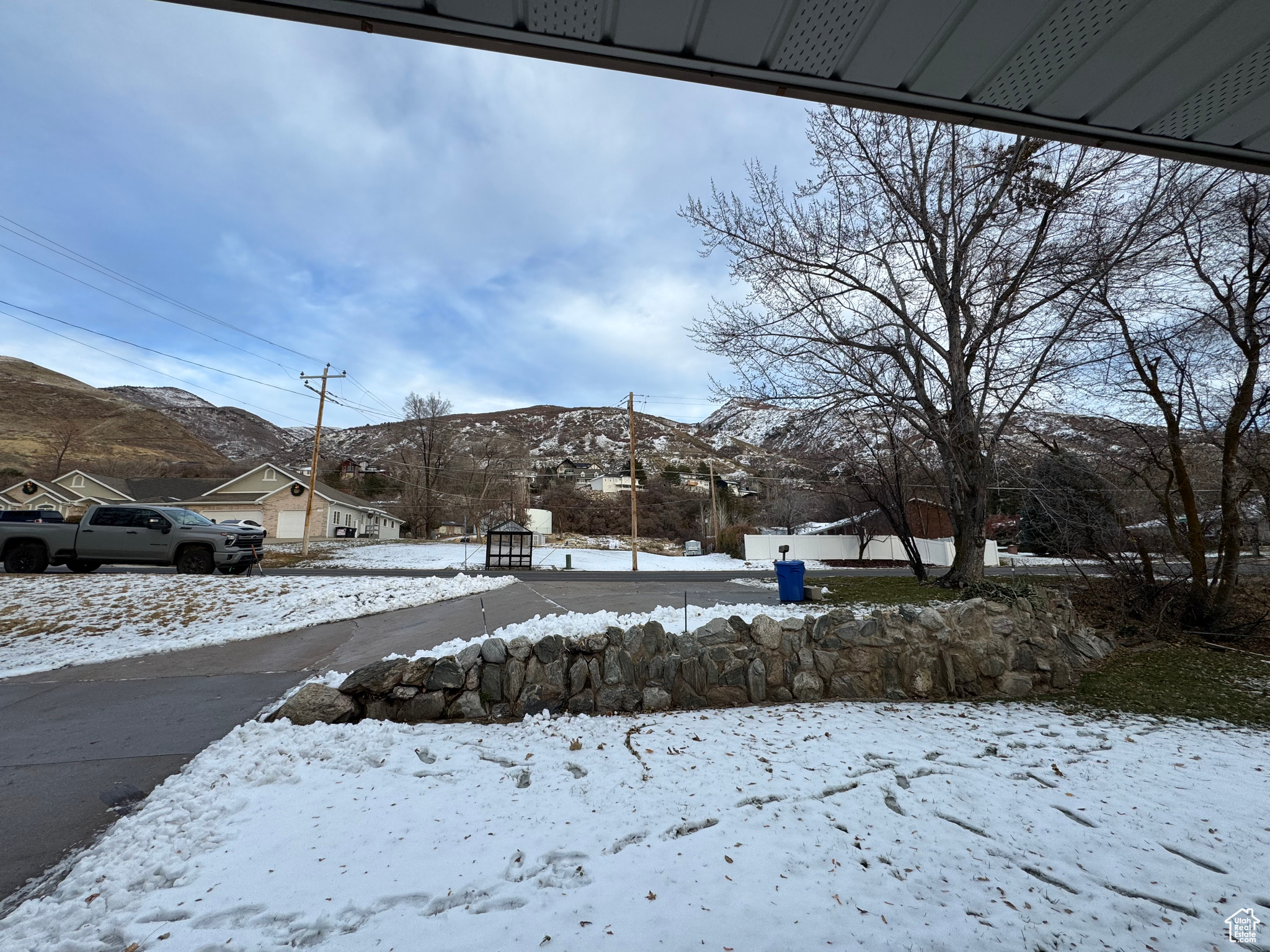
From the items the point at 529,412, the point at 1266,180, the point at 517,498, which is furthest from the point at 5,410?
the point at 1266,180

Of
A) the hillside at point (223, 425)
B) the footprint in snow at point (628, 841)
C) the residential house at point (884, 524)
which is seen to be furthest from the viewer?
the hillside at point (223, 425)

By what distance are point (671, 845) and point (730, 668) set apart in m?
2.94

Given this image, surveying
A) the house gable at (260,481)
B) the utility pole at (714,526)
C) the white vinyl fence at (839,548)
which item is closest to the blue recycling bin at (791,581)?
the white vinyl fence at (839,548)

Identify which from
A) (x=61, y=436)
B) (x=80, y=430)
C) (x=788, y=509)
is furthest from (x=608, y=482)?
(x=80, y=430)

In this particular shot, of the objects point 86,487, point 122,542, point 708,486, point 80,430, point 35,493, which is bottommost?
point 122,542

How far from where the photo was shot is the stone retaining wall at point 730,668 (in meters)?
5.20

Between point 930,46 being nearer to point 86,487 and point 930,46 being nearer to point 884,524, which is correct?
point 884,524

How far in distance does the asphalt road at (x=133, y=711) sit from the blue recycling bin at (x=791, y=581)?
0.49 meters

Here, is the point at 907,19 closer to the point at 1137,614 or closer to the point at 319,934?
the point at 319,934

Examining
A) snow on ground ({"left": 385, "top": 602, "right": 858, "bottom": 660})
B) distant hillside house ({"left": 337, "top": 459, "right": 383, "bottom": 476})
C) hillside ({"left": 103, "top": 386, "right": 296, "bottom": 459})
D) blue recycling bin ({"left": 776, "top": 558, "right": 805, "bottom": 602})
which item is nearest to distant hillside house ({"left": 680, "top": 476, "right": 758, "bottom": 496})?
distant hillside house ({"left": 337, "top": 459, "right": 383, "bottom": 476})

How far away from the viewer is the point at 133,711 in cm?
541

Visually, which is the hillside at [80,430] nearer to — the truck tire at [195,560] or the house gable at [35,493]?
the house gable at [35,493]

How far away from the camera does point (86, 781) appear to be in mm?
3875

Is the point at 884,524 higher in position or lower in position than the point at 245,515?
lower
